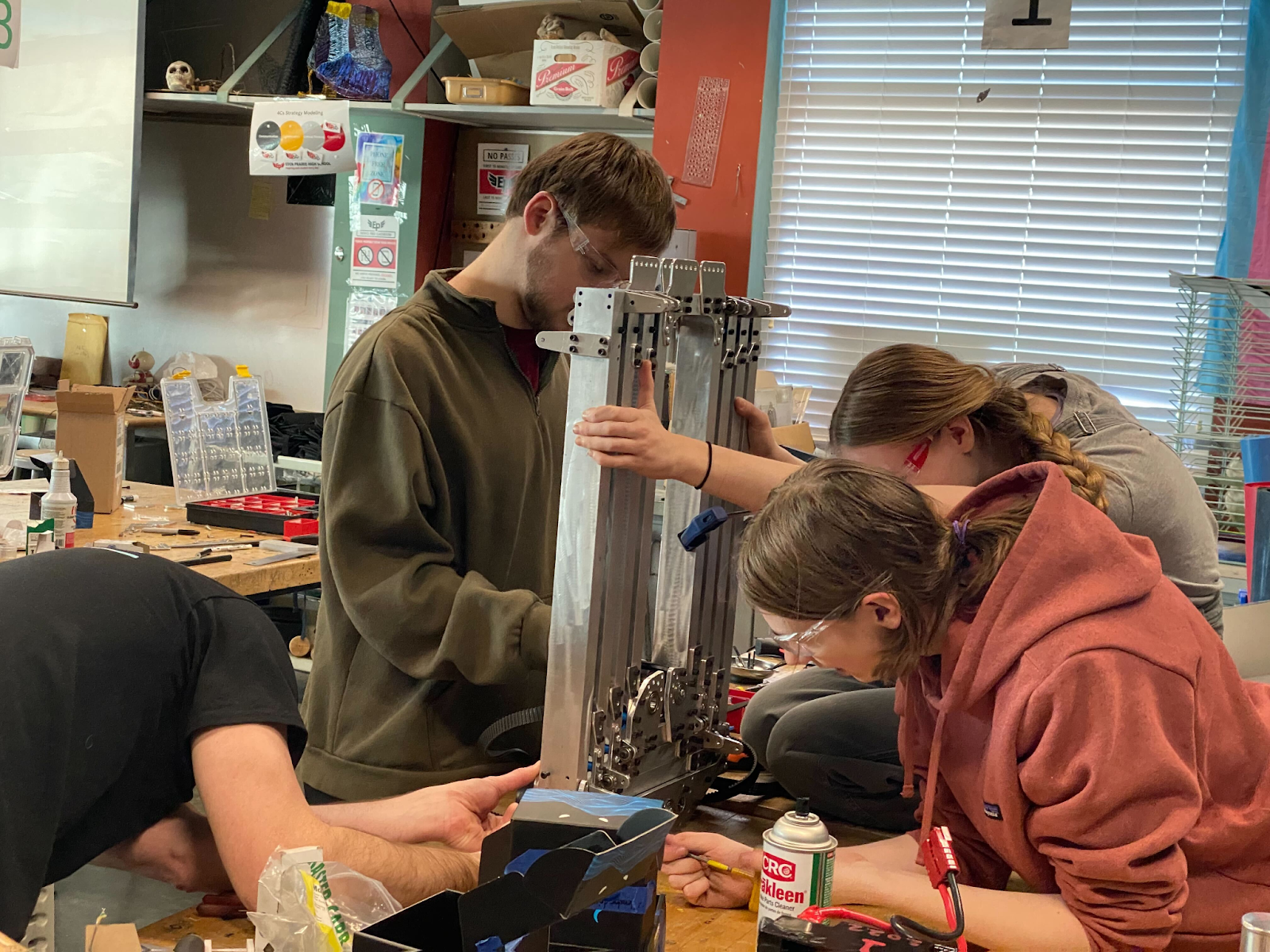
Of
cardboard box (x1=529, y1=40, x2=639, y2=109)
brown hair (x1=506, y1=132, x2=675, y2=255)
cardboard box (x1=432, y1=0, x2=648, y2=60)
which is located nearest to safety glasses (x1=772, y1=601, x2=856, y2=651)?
brown hair (x1=506, y1=132, x2=675, y2=255)

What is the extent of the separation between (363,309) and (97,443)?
1.52 metres

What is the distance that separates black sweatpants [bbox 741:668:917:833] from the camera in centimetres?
164

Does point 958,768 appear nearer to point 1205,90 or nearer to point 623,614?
point 623,614

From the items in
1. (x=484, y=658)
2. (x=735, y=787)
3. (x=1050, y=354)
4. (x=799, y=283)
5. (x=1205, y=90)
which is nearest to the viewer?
(x=484, y=658)

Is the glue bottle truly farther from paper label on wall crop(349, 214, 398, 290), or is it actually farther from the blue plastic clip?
paper label on wall crop(349, 214, 398, 290)

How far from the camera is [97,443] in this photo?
315 centimetres

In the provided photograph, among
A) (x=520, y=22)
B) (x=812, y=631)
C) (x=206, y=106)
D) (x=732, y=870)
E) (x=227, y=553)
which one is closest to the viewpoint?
(x=812, y=631)

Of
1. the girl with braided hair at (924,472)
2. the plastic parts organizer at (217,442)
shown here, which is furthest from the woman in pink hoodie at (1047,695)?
the plastic parts organizer at (217,442)

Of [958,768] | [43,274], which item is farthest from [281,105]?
[958,768]

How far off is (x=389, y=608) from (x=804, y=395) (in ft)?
7.78

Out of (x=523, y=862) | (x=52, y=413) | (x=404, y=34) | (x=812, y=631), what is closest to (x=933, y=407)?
(x=812, y=631)

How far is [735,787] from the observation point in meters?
1.69

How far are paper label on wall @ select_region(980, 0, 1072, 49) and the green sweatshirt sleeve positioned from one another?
216 cm

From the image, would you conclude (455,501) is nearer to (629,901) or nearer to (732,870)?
(732,870)
